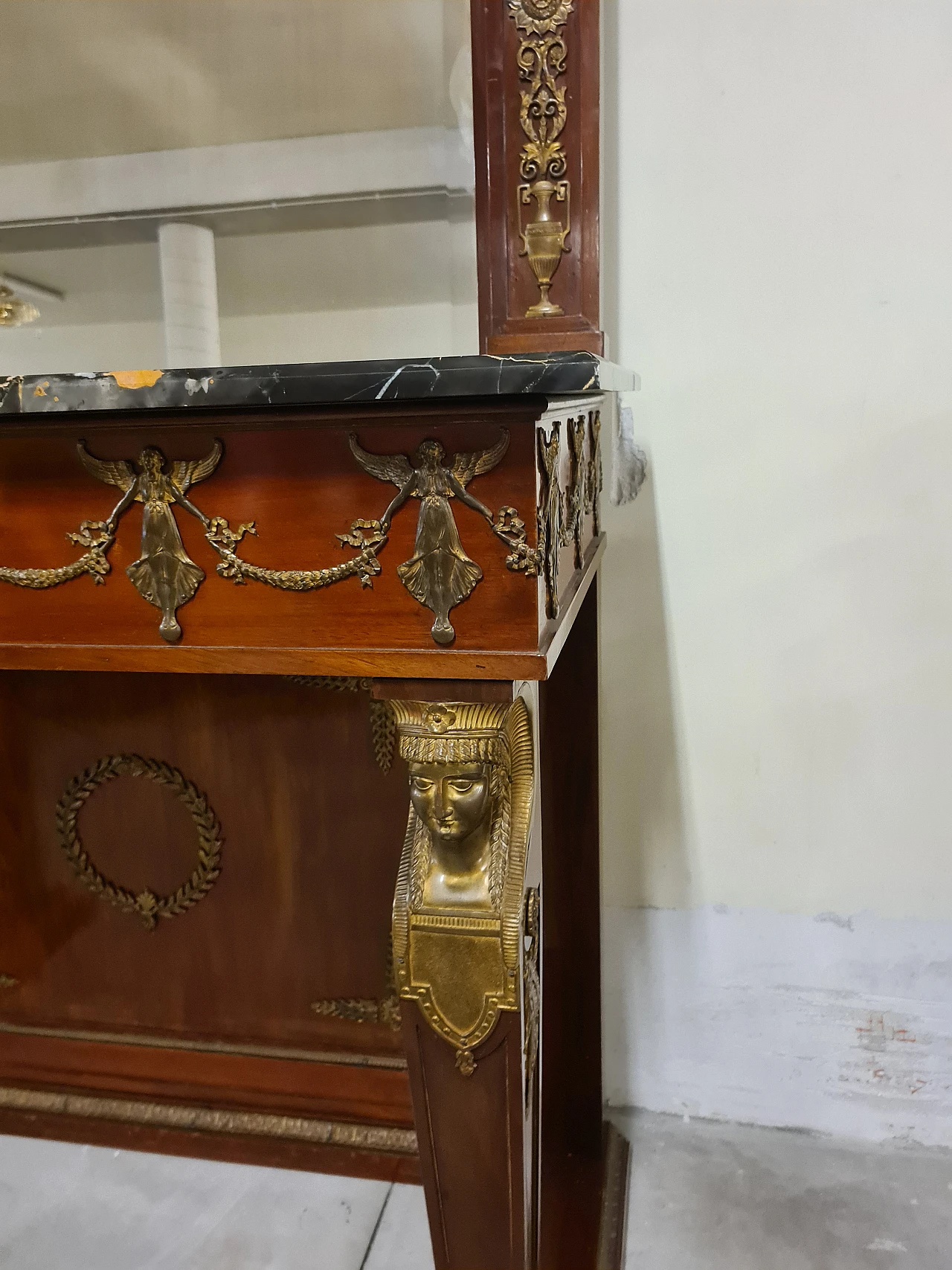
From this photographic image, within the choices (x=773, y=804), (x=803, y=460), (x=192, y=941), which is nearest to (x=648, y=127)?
(x=803, y=460)

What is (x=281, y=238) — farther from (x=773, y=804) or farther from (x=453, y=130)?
(x=773, y=804)

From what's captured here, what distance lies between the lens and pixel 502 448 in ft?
1.86

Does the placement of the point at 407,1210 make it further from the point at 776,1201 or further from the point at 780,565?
the point at 780,565

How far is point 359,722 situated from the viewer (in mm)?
1119

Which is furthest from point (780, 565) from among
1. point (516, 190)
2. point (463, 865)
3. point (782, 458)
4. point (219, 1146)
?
point (219, 1146)

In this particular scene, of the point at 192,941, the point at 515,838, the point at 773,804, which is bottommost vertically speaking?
the point at 192,941

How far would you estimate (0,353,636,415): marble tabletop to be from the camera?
52cm

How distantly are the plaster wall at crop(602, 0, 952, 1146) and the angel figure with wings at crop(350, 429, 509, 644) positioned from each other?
59 cm

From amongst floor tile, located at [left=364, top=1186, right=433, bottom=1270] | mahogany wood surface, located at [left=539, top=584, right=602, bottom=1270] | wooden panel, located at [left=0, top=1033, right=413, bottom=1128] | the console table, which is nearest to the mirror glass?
the console table

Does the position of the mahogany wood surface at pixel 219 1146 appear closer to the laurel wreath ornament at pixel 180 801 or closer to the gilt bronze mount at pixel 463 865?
the laurel wreath ornament at pixel 180 801

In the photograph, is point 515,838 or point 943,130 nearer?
point 515,838

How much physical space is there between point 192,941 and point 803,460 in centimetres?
98

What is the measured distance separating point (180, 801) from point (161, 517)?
0.64 meters

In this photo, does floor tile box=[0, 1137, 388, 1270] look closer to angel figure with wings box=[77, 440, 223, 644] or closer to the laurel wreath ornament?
the laurel wreath ornament
